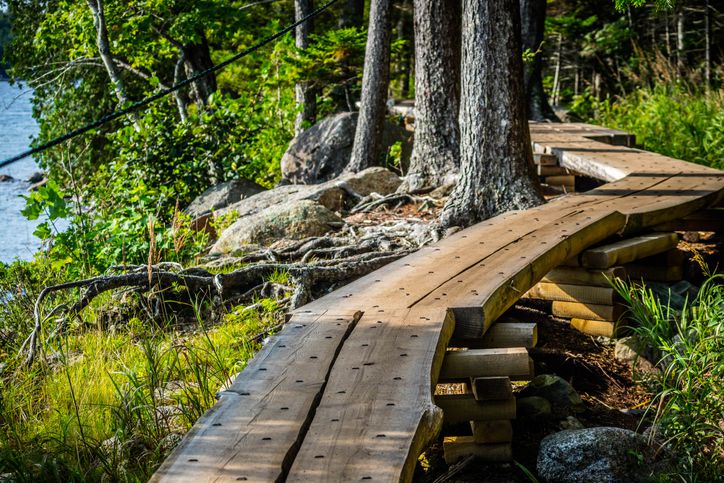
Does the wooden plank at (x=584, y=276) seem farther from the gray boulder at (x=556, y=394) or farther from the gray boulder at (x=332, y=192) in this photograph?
the gray boulder at (x=332, y=192)

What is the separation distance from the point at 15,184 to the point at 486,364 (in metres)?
20.7

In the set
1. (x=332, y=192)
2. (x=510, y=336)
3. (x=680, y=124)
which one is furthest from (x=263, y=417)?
(x=680, y=124)

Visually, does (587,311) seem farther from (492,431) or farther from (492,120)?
(492,431)

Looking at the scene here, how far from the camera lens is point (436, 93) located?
27.0 feet

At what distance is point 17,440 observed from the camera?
333cm

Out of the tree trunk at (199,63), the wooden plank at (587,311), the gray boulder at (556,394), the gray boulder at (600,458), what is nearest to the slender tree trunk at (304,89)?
the tree trunk at (199,63)

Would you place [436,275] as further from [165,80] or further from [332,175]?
[165,80]

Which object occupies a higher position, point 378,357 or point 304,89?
point 304,89

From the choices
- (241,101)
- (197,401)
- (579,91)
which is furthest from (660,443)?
(579,91)

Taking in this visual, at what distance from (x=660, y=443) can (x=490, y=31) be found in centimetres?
405

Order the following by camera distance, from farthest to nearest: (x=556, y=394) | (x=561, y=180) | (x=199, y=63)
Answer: (x=199, y=63) → (x=561, y=180) → (x=556, y=394)

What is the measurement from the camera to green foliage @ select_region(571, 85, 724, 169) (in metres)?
9.27

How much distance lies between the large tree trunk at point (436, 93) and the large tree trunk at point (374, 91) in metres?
1.63

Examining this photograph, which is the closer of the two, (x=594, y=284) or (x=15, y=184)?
(x=594, y=284)
